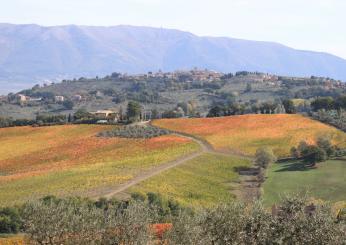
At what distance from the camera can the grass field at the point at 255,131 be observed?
4619 inches

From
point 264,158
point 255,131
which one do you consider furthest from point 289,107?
point 264,158

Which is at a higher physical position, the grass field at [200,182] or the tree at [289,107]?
the tree at [289,107]

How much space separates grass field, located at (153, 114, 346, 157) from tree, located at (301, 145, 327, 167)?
27.8 feet

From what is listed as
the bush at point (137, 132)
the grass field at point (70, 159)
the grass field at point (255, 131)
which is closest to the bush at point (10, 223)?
the grass field at point (70, 159)

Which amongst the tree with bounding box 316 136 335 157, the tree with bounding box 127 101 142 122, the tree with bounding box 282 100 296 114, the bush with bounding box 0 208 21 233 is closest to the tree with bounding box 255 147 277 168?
the tree with bounding box 316 136 335 157

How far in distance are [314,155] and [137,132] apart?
47.4 m

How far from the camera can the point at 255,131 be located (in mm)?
128625

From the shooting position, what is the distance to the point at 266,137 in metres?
123

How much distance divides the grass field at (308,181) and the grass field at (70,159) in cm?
2147

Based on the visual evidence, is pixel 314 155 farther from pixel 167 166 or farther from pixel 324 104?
pixel 324 104

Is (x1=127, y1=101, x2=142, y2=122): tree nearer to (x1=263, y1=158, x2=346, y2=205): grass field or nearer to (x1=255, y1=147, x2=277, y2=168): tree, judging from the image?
(x1=263, y1=158, x2=346, y2=205): grass field

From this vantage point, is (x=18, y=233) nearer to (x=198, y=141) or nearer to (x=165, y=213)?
(x=165, y=213)

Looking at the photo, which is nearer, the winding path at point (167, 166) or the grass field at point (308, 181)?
the winding path at point (167, 166)

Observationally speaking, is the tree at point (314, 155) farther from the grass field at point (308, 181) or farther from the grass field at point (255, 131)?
the grass field at point (255, 131)
